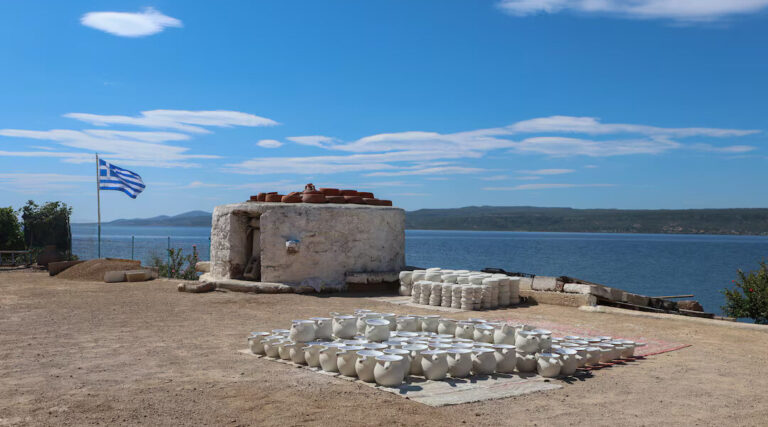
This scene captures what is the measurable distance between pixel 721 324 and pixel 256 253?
10.7 m

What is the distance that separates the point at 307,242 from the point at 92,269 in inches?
312

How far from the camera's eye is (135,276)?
17.2 meters

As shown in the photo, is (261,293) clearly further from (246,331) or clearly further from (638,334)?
(638,334)

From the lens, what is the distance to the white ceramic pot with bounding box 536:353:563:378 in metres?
6.54

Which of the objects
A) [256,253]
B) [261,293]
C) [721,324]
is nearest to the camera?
[721,324]

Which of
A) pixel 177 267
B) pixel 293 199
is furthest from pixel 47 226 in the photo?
pixel 293 199

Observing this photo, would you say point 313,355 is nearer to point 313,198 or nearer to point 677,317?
point 677,317

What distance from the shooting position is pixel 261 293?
14.2 meters

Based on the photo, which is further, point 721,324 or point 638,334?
point 721,324

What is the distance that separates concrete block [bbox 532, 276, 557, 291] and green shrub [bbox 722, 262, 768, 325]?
4.73 m

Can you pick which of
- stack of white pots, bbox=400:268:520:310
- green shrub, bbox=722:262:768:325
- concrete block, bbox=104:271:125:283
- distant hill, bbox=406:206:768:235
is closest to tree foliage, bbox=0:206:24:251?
concrete block, bbox=104:271:125:283

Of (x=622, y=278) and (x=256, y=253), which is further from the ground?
(x=256, y=253)

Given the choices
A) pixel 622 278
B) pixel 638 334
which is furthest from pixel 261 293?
pixel 622 278

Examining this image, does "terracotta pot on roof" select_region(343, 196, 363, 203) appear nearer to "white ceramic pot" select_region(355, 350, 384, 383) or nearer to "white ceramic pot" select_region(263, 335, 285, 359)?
"white ceramic pot" select_region(263, 335, 285, 359)
